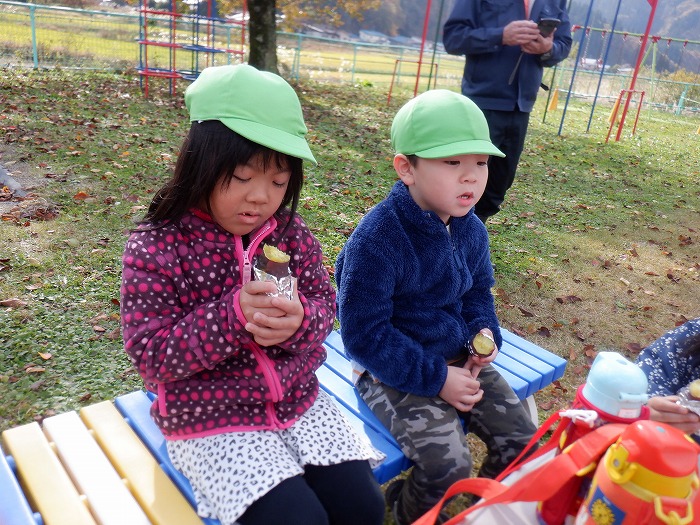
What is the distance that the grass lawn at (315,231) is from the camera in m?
3.13

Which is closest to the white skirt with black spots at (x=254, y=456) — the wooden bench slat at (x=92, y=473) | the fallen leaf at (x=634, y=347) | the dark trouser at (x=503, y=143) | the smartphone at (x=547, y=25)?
the wooden bench slat at (x=92, y=473)

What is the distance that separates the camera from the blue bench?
5.18 ft

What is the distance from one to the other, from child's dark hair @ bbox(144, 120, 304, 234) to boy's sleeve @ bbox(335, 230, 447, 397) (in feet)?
1.58

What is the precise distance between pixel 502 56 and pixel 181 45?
8.27 meters

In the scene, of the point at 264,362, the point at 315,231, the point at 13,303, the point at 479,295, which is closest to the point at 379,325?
the point at 264,362

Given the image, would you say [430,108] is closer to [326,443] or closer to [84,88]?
[326,443]

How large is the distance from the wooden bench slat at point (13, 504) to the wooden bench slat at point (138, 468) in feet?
0.83

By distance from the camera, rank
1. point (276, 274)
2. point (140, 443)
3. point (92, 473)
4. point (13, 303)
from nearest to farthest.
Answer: point (276, 274), point (92, 473), point (140, 443), point (13, 303)

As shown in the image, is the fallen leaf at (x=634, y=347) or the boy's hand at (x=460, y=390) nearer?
the boy's hand at (x=460, y=390)

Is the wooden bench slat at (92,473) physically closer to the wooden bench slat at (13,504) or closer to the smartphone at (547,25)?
the wooden bench slat at (13,504)

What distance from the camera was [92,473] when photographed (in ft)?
5.56

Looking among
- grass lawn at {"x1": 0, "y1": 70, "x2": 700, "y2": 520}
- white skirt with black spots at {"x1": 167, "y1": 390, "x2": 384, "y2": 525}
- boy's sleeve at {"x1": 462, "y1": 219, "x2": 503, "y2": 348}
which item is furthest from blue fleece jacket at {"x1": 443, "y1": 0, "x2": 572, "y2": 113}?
white skirt with black spots at {"x1": 167, "y1": 390, "x2": 384, "y2": 525}

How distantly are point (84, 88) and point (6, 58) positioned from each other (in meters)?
3.15

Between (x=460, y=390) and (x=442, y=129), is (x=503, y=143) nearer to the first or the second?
(x=442, y=129)
